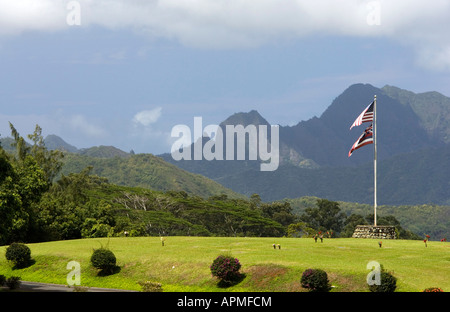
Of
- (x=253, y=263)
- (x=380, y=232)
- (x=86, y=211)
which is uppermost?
(x=86, y=211)

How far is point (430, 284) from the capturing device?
1654 inches

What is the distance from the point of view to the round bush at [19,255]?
193 feet

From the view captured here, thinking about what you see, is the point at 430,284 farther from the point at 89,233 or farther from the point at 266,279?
the point at 89,233

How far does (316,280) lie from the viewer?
42.5 meters

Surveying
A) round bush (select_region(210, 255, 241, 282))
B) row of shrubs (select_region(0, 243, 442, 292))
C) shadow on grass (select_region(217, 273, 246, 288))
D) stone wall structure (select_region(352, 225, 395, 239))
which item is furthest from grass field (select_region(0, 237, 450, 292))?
stone wall structure (select_region(352, 225, 395, 239))

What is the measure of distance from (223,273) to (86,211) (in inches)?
2026

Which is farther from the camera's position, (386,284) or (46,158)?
(46,158)

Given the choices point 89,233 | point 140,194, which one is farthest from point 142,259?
point 140,194

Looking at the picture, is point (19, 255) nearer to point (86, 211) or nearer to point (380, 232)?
point (86, 211)

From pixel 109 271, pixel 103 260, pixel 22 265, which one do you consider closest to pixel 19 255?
pixel 22 265

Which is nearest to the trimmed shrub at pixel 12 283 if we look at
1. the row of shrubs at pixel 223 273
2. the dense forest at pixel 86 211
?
the row of shrubs at pixel 223 273

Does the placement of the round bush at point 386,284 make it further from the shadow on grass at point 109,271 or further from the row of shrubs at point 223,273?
the shadow on grass at point 109,271
